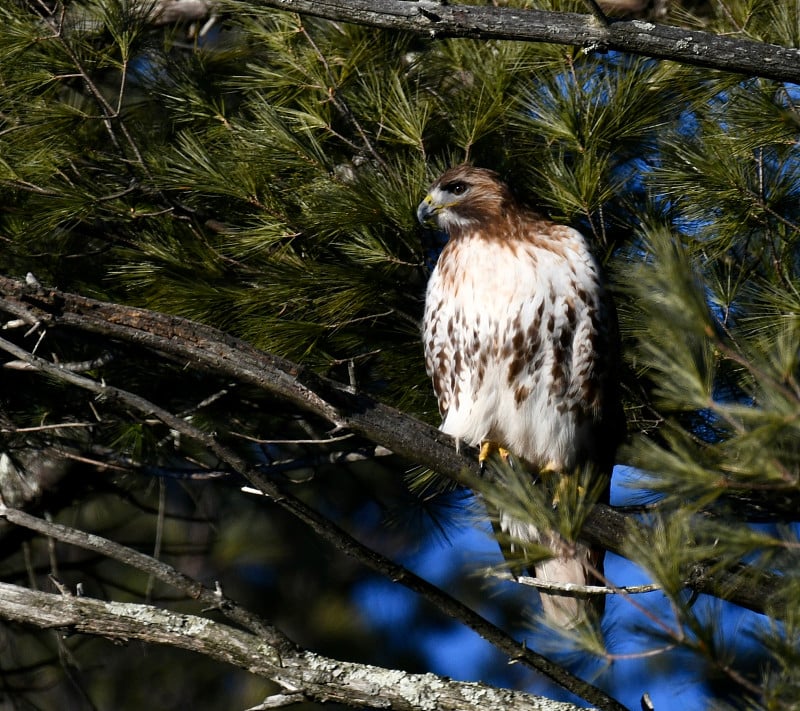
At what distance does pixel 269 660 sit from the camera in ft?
8.93

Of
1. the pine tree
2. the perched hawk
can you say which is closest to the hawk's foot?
the perched hawk

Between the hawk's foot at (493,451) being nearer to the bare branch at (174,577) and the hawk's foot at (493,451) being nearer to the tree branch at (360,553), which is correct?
the tree branch at (360,553)

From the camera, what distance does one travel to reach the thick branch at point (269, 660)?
2.68m

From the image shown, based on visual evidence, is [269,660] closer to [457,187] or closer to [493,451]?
[493,451]

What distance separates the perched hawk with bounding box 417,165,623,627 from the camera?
3.56m

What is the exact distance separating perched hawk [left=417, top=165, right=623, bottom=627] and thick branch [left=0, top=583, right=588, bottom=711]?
3.07ft

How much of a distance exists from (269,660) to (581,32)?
157cm

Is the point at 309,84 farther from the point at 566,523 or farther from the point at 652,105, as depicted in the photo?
the point at 566,523

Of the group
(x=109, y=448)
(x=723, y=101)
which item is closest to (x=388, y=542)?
(x=109, y=448)

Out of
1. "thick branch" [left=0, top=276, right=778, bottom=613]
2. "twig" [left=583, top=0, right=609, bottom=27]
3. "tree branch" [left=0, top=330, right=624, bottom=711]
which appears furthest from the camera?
"thick branch" [left=0, top=276, right=778, bottom=613]

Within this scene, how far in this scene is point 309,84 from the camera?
12.5ft

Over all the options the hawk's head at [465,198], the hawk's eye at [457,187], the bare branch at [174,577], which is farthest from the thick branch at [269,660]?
the hawk's eye at [457,187]

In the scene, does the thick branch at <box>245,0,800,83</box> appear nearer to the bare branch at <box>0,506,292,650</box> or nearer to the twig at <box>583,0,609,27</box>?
the twig at <box>583,0,609,27</box>

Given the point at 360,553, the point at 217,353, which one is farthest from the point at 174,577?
the point at 217,353
